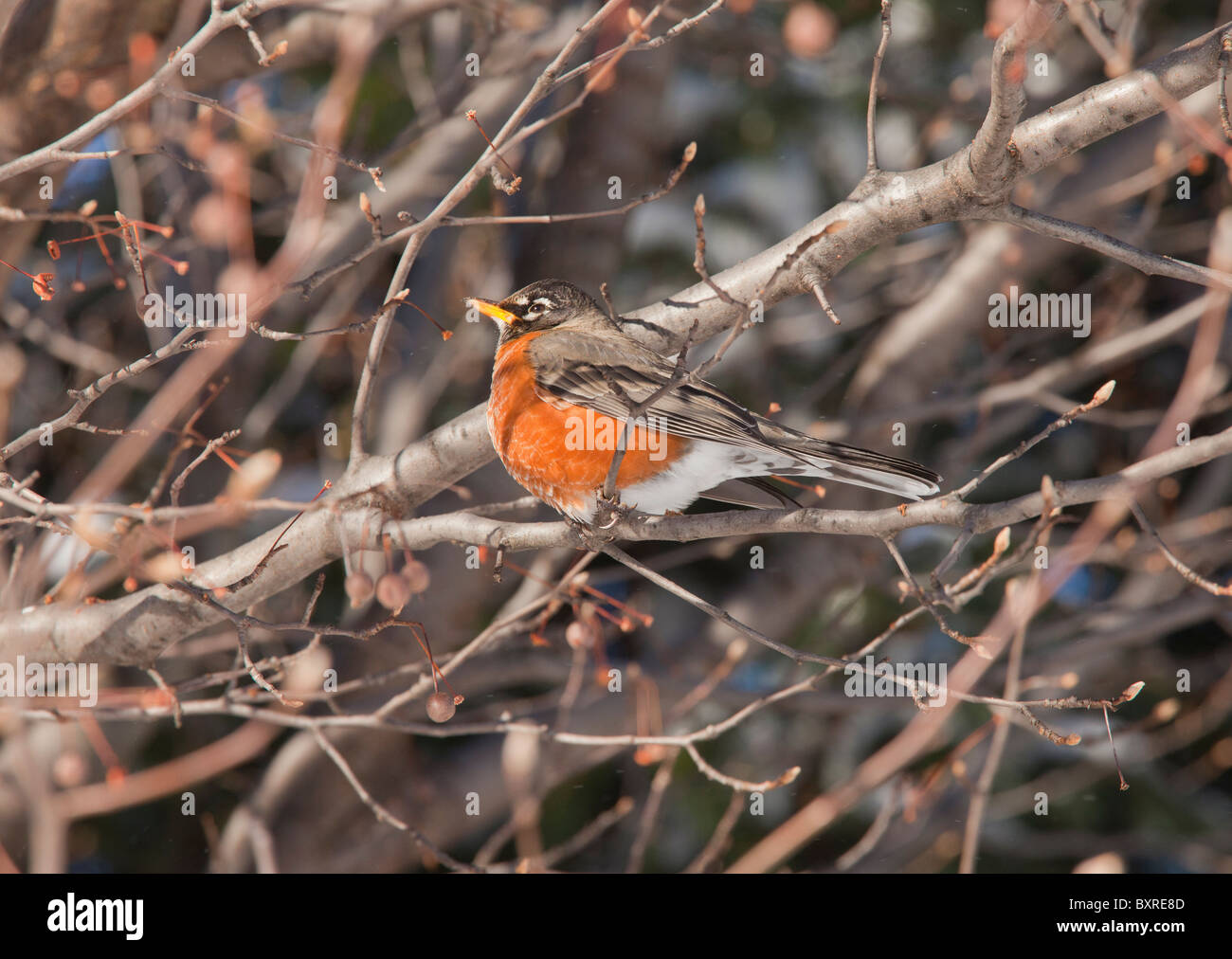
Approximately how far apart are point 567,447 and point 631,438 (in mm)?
206

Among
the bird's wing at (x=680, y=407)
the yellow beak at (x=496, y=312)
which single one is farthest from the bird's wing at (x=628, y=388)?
the yellow beak at (x=496, y=312)

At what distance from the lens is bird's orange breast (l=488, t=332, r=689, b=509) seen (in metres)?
3.12

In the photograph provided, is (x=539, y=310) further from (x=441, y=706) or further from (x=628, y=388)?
(x=441, y=706)

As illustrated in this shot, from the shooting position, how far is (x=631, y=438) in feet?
10.2

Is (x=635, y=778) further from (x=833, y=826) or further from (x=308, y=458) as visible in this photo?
(x=308, y=458)

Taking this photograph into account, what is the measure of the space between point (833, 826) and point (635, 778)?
1077 millimetres

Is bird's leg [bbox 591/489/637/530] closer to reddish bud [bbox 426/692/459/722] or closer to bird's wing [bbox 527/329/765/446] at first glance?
bird's wing [bbox 527/329/765/446]

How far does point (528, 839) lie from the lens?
4066 millimetres

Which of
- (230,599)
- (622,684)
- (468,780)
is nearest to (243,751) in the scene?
(230,599)

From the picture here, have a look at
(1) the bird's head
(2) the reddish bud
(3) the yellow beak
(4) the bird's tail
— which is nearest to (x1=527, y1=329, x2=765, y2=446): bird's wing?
(4) the bird's tail

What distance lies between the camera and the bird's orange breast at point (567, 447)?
3119 millimetres

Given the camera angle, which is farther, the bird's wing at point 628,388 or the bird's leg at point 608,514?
the bird's wing at point 628,388

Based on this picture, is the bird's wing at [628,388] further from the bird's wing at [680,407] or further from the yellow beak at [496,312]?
the yellow beak at [496,312]
